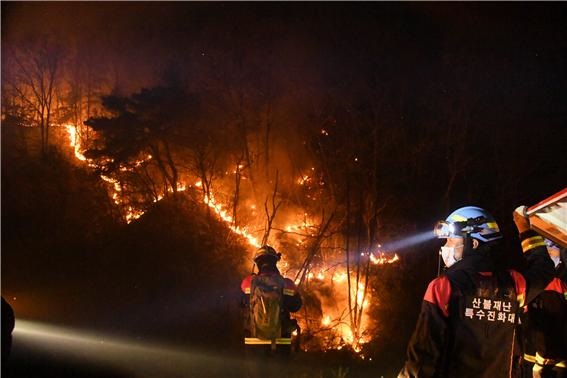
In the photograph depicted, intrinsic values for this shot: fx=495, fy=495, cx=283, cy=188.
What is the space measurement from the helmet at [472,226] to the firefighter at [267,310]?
308cm

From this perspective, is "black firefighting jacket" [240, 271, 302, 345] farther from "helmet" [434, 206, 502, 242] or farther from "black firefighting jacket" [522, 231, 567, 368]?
"helmet" [434, 206, 502, 242]

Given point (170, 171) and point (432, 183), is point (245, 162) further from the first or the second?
point (432, 183)

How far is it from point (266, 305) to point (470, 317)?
338 centimetres

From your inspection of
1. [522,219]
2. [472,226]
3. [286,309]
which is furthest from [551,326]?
[286,309]

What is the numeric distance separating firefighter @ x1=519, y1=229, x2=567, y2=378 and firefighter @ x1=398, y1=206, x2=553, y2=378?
4.35 ft

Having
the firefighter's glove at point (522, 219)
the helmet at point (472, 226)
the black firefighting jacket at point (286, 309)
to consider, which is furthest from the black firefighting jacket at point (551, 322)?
the black firefighting jacket at point (286, 309)

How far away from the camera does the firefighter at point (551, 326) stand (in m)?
4.19

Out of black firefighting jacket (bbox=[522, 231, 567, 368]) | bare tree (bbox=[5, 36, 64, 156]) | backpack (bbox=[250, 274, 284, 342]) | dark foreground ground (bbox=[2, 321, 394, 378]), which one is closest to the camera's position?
black firefighting jacket (bbox=[522, 231, 567, 368])

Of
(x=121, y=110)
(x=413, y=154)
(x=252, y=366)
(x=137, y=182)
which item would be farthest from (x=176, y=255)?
(x=252, y=366)

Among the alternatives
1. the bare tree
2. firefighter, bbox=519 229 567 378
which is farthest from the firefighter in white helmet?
the bare tree

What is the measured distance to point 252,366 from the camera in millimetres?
6195

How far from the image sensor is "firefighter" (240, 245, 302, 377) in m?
5.94

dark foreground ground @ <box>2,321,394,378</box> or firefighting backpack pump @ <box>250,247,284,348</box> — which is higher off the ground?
firefighting backpack pump @ <box>250,247,284,348</box>

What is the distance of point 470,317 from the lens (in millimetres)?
2883
